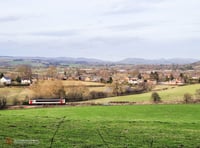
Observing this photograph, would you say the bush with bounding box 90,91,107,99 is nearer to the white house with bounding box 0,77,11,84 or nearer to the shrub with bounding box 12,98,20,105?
the shrub with bounding box 12,98,20,105

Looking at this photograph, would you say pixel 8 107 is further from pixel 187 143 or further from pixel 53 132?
pixel 187 143

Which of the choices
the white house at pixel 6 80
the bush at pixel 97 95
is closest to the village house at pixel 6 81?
the white house at pixel 6 80

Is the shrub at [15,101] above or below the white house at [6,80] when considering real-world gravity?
below

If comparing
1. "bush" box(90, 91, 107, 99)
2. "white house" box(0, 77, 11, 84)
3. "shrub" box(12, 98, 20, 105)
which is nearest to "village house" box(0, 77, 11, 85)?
"white house" box(0, 77, 11, 84)

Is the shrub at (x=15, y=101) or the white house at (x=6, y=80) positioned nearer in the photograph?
the shrub at (x=15, y=101)

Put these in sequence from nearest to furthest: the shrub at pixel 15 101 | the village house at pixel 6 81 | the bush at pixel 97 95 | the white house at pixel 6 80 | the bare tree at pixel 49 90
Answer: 1. the shrub at pixel 15 101
2. the bush at pixel 97 95
3. the bare tree at pixel 49 90
4. the village house at pixel 6 81
5. the white house at pixel 6 80

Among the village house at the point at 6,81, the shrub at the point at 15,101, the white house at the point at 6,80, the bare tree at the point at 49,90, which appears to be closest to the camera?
the shrub at the point at 15,101

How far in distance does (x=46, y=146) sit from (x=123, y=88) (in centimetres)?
6286

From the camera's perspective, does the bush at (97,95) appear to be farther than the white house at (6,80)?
No

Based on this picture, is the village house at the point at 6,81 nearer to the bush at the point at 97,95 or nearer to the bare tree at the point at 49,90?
the bare tree at the point at 49,90

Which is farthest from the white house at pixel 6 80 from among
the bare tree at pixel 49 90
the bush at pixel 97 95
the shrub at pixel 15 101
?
the shrub at pixel 15 101

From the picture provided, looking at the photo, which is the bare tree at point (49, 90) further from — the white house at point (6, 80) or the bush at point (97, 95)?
the white house at point (6, 80)

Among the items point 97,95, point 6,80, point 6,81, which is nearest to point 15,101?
point 97,95

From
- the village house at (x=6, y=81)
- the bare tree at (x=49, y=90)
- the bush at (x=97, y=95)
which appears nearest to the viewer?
the bush at (x=97, y=95)
